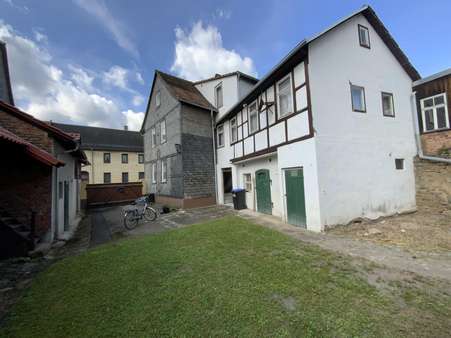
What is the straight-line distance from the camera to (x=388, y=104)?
866cm

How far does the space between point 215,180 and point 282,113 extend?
23.9 feet

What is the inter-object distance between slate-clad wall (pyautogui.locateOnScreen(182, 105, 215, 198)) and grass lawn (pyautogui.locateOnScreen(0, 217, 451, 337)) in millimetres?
8050

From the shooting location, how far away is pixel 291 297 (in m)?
3.10

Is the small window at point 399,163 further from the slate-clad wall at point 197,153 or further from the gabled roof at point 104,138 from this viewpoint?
the gabled roof at point 104,138

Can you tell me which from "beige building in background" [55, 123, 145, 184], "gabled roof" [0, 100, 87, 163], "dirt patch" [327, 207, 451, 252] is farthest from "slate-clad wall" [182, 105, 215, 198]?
"beige building in background" [55, 123, 145, 184]

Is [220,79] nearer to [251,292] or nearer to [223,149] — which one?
[223,149]

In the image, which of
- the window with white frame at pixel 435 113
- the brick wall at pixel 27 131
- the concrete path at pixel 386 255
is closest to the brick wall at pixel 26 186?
the brick wall at pixel 27 131

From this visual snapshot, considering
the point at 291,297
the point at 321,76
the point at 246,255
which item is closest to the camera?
the point at 291,297

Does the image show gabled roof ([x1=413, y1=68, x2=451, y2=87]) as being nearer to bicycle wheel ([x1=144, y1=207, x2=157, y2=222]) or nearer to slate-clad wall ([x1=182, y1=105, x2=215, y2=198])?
slate-clad wall ([x1=182, y1=105, x2=215, y2=198])

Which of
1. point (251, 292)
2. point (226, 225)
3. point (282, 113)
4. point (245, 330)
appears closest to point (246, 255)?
point (251, 292)

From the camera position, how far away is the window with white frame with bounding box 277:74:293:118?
25.0 ft

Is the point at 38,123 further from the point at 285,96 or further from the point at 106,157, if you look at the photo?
the point at 106,157

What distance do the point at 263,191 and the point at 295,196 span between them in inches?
102

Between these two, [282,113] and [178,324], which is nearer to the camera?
[178,324]
